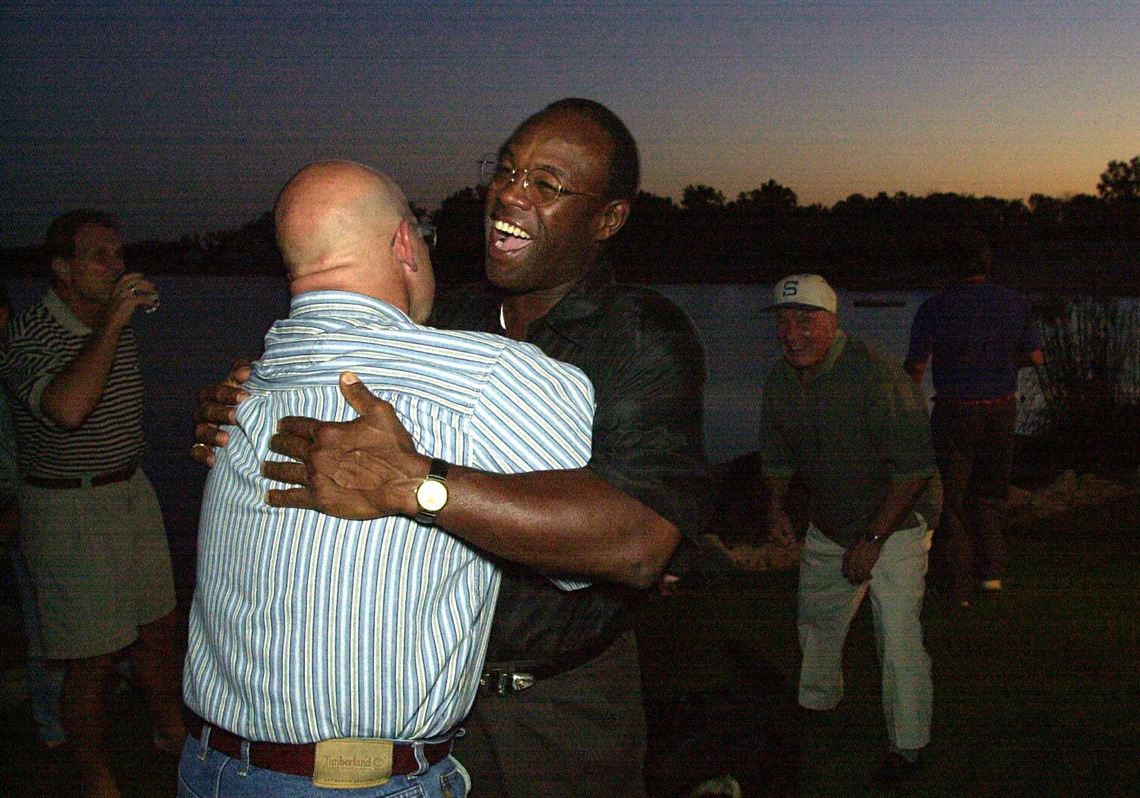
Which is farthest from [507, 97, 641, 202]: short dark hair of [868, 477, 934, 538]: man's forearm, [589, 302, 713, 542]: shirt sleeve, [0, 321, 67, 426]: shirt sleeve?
[0, 321, 67, 426]: shirt sleeve

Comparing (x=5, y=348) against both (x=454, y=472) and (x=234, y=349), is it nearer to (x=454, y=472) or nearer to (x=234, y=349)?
(x=454, y=472)

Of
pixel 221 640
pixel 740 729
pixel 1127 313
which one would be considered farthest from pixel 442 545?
pixel 1127 313

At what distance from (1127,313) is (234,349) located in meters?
23.8

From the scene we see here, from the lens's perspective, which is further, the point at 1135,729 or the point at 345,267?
the point at 1135,729

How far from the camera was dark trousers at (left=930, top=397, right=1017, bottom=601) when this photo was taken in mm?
5043

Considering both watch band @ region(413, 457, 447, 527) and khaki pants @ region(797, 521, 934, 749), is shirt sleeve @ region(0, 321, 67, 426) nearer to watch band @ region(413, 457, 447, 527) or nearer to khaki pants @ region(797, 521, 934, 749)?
watch band @ region(413, 457, 447, 527)

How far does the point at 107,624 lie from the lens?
3.10 metres

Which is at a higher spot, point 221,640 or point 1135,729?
point 221,640

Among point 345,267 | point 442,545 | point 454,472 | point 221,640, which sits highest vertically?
point 345,267

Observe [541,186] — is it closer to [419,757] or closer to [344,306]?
[344,306]

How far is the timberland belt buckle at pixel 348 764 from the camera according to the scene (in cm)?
124

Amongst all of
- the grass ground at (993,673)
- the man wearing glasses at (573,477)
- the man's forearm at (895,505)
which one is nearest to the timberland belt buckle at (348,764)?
the man wearing glasses at (573,477)

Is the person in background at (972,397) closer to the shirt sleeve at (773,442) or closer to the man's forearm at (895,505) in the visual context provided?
the shirt sleeve at (773,442)

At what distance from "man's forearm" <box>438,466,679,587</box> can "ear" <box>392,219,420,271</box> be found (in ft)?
1.08
